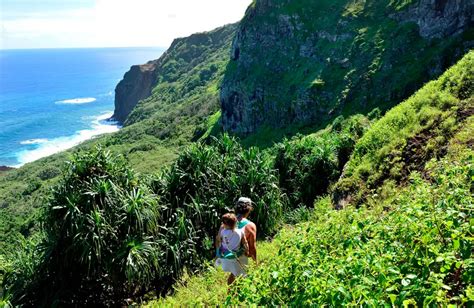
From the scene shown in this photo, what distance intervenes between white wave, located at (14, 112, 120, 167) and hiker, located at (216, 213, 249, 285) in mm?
98789

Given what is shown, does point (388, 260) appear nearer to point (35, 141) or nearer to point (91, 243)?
point (91, 243)

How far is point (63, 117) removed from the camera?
465 feet

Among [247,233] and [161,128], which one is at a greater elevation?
[247,233]

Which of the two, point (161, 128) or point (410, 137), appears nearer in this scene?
point (410, 137)

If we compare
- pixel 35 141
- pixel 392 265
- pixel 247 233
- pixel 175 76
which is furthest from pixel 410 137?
pixel 175 76

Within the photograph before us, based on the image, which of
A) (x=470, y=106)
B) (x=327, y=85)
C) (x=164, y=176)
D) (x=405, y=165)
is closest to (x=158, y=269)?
(x=164, y=176)

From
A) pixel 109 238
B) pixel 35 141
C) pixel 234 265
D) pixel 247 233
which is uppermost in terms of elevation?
pixel 247 233

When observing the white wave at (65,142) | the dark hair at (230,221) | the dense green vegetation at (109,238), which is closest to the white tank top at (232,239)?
the dark hair at (230,221)

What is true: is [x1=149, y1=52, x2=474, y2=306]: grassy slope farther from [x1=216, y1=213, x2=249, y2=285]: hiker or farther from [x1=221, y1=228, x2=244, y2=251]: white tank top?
[x1=221, y1=228, x2=244, y2=251]: white tank top

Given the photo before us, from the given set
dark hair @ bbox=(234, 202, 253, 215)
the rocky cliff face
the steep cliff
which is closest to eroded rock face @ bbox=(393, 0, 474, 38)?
the rocky cliff face

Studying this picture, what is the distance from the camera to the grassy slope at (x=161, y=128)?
173 feet

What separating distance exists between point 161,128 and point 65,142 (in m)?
33.8

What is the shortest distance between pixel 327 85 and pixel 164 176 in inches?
1567

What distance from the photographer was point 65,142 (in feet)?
362
